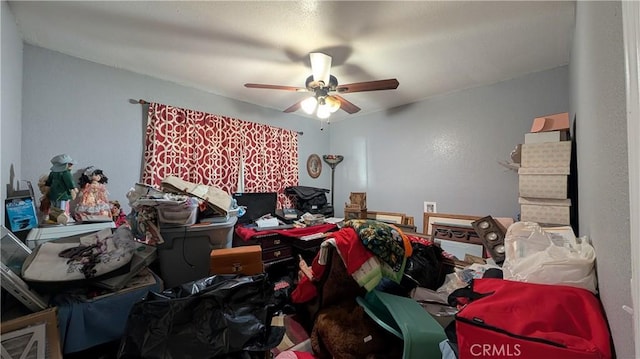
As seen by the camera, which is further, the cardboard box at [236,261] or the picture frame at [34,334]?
the cardboard box at [236,261]

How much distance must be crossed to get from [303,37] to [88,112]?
1.95 meters

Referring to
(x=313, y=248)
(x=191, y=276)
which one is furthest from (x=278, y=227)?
(x=191, y=276)

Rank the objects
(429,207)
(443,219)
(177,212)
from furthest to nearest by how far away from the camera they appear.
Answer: (429,207)
(443,219)
(177,212)

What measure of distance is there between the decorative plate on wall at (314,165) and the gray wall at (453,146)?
20.4 inches

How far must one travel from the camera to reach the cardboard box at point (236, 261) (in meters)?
1.79

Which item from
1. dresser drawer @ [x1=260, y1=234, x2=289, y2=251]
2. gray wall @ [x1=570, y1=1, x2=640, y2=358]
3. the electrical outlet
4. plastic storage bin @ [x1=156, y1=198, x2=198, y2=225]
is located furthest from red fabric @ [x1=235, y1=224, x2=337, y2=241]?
gray wall @ [x1=570, y1=1, x2=640, y2=358]

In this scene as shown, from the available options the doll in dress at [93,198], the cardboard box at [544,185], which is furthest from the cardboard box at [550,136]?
the doll in dress at [93,198]

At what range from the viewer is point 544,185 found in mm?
1616

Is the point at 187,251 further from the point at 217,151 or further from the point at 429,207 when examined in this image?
the point at 429,207

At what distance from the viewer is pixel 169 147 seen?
2.39 metres

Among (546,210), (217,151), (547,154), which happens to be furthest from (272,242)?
(547,154)

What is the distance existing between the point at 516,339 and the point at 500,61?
2321mm

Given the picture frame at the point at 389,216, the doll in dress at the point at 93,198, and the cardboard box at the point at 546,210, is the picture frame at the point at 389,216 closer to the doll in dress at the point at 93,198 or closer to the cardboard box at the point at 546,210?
the cardboard box at the point at 546,210

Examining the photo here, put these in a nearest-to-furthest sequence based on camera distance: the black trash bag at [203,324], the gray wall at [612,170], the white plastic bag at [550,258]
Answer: the gray wall at [612,170] < the white plastic bag at [550,258] < the black trash bag at [203,324]
